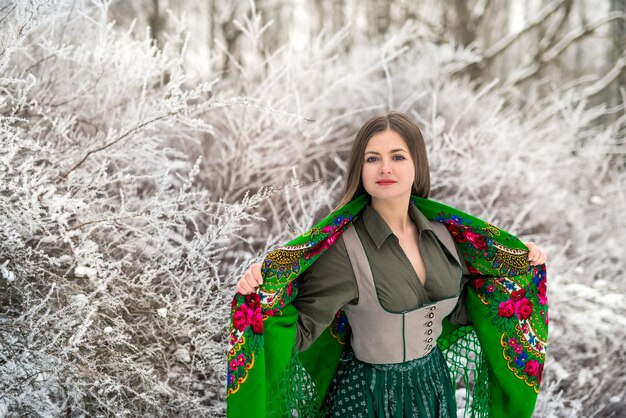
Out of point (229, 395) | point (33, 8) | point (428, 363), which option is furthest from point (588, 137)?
point (33, 8)

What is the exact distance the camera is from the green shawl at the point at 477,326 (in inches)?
51.8

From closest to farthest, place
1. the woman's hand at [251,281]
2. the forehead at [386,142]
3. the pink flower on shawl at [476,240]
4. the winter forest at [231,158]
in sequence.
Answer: the woman's hand at [251,281] → the forehead at [386,142] → the pink flower on shawl at [476,240] → the winter forest at [231,158]

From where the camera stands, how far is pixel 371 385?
4.44 ft

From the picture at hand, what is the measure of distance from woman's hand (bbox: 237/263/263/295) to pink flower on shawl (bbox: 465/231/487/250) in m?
0.61

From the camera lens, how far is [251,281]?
1240mm

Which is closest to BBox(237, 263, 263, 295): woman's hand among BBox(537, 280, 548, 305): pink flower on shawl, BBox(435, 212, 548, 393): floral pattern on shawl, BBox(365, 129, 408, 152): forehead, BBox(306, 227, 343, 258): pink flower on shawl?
BBox(306, 227, 343, 258): pink flower on shawl

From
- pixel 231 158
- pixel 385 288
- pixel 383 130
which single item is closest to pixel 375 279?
pixel 385 288

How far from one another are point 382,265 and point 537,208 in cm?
180

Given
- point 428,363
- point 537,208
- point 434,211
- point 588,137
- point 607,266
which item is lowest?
point 428,363

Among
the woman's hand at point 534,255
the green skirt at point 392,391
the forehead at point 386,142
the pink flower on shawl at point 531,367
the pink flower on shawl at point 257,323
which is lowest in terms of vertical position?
the green skirt at point 392,391

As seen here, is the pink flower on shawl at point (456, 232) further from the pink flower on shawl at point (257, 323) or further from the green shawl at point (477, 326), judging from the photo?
the pink flower on shawl at point (257, 323)

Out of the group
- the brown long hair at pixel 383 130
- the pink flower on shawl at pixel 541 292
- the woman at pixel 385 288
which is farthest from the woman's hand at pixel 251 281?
the pink flower on shawl at pixel 541 292

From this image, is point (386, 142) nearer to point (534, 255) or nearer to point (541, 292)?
point (534, 255)

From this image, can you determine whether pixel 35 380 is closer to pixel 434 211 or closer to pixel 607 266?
pixel 434 211
